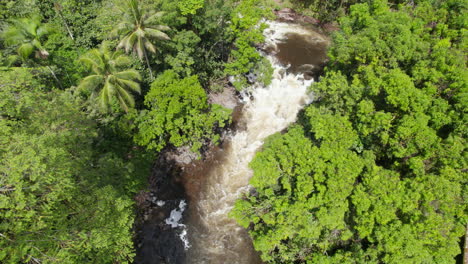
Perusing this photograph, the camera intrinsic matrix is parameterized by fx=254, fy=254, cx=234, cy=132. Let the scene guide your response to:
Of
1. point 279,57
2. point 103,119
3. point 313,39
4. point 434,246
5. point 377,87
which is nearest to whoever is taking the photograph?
point 434,246

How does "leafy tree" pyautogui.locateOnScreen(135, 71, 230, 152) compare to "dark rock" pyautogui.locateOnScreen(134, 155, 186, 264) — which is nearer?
A: "dark rock" pyautogui.locateOnScreen(134, 155, 186, 264)

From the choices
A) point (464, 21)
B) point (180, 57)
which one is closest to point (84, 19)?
point (180, 57)

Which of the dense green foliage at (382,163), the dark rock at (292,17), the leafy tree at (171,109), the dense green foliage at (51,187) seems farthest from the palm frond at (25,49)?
the dark rock at (292,17)

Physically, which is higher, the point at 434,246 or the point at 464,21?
the point at 464,21

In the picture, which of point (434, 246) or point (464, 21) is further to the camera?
point (464, 21)

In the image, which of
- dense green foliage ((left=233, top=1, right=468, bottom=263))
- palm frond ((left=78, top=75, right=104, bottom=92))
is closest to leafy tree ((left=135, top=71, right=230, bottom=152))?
palm frond ((left=78, top=75, right=104, bottom=92))

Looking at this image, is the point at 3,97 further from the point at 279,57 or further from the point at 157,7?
the point at 279,57

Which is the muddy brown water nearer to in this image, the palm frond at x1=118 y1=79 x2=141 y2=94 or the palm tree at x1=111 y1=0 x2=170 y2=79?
the palm frond at x1=118 y1=79 x2=141 y2=94
